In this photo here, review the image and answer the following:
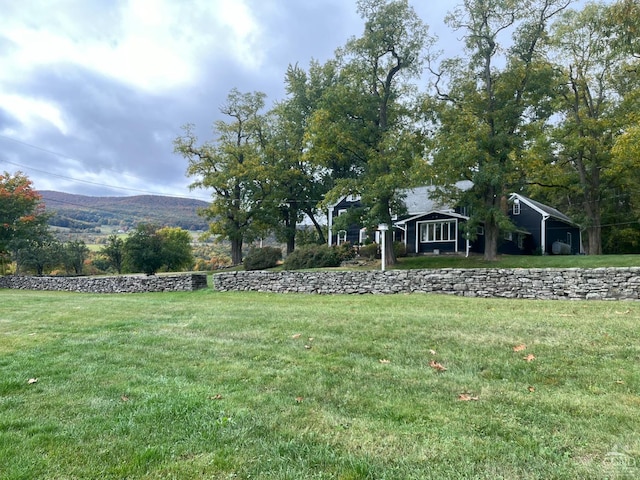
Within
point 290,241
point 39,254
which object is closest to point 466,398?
point 290,241

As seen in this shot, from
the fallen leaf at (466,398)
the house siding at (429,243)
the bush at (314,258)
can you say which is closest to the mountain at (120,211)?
the bush at (314,258)

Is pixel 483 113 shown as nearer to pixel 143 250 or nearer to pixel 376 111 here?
pixel 376 111

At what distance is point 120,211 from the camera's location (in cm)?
6334

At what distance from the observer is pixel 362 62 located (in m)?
21.9

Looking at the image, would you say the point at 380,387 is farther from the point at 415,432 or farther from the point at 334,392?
the point at 415,432

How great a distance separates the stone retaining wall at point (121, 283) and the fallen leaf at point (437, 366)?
45.4 feet

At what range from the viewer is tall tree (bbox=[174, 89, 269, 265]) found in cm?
3106

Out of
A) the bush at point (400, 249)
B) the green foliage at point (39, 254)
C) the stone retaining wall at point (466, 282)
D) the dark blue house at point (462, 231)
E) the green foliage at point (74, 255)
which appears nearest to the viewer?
the stone retaining wall at point (466, 282)

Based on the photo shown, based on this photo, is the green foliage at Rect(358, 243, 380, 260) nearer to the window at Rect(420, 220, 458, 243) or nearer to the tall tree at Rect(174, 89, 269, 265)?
the window at Rect(420, 220, 458, 243)

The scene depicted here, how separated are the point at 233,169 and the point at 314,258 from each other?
11.1m

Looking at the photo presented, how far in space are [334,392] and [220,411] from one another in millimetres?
1027

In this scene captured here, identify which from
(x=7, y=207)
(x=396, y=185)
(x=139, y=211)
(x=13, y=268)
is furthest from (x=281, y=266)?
(x=139, y=211)

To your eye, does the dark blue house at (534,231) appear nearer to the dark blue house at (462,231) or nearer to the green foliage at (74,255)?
the dark blue house at (462,231)

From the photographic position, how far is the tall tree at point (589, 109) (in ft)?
72.5
